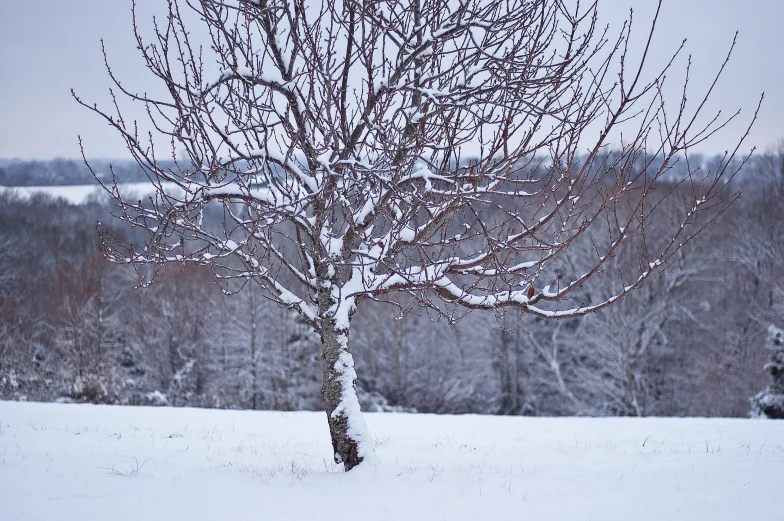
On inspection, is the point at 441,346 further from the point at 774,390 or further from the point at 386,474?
the point at 386,474

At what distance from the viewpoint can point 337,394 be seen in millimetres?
5387

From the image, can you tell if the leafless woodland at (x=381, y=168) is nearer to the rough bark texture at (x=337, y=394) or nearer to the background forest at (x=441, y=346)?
the rough bark texture at (x=337, y=394)

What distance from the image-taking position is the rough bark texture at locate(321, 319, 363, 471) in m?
5.34

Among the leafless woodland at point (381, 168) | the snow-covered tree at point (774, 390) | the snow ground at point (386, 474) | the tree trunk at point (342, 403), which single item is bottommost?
the snow-covered tree at point (774, 390)

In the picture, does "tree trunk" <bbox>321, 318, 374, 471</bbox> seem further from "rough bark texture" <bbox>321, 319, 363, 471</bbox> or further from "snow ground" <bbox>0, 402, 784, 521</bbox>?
"snow ground" <bbox>0, 402, 784, 521</bbox>

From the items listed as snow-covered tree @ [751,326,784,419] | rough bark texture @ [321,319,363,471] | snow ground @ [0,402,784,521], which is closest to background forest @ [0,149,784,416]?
snow-covered tree @ [751,326,784,419]

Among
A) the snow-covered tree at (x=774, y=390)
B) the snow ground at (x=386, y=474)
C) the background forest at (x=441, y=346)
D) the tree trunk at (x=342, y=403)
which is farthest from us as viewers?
the background forest at (x=441, y=346)

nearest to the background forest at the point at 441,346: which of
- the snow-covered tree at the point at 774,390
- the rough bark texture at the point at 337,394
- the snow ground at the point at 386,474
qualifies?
the snow-covered tree at the point at 774,390

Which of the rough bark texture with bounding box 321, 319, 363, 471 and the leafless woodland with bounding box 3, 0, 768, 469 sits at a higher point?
the leafless woodland with bounding box 3, 0, 768, 469

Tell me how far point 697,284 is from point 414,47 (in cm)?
2517

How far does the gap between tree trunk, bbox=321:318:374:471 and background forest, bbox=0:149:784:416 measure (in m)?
15.9

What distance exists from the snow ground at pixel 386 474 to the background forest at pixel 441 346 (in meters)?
12.9

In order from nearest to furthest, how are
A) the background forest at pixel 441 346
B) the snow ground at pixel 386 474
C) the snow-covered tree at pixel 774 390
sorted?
the snow ground at pixel 386 474
the snow-covered tree at pixel 774 390
the background forest at pixel 441 346

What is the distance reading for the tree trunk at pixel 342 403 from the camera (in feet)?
17.5
